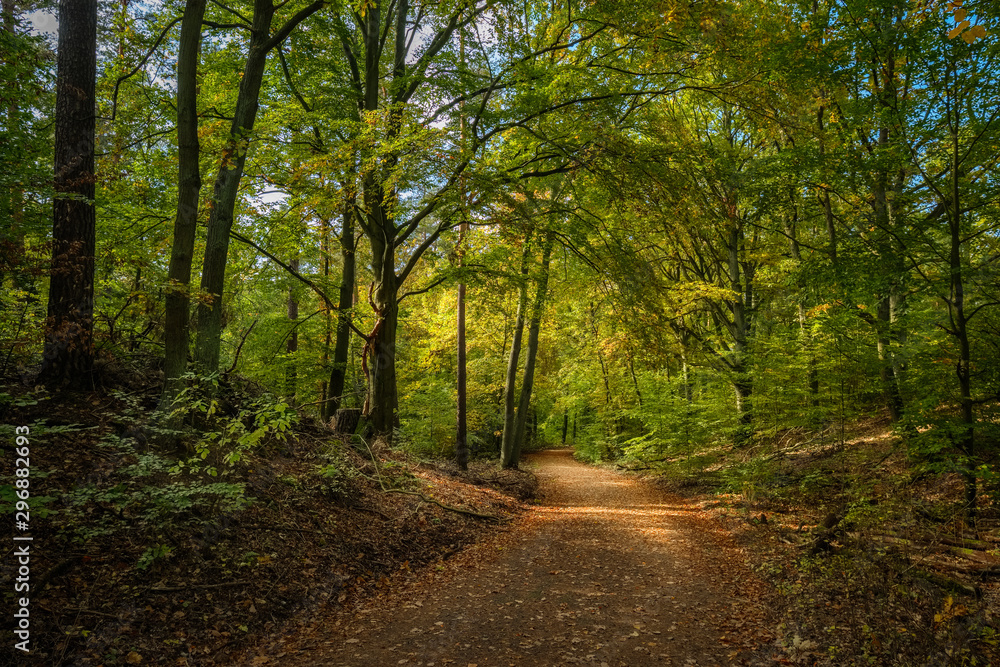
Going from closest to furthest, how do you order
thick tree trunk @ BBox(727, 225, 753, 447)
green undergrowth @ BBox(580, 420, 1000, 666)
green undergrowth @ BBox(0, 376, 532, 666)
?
green undergrowth @ BBox(0, 376, 532, 666) < green undergrowth @ BBox(580, 420, 1000, 666) < thick tree trunk @ BBox(727, 225, 753, 447)

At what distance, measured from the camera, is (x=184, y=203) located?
6.07 m

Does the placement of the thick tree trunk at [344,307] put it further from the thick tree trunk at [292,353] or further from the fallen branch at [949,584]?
the fallen branch at [949,584]

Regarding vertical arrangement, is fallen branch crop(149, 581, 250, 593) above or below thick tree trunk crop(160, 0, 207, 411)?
below

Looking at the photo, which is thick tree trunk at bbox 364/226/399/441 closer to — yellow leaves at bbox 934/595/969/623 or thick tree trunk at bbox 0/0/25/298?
thick tree trunk at bbox 0/0/25/298

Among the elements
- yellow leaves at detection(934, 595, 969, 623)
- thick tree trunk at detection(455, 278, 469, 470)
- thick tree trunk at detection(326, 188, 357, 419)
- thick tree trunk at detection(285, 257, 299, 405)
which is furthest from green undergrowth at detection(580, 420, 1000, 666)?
thick tree trunk at detection(285, 257, 299, 405)

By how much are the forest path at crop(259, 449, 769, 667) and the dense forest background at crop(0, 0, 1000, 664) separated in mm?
1079

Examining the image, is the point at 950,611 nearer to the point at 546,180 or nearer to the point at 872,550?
the point at 872,550

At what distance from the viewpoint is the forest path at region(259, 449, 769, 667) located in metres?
4.39

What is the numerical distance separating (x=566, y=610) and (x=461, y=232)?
10.3 meters

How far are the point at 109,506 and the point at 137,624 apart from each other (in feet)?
4.62

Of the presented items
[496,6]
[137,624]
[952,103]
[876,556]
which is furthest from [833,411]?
[137,624]

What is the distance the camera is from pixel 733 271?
1408cm

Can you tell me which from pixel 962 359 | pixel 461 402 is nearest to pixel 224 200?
pixel 461 402

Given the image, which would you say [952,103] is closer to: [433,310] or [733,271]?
[733,271]
